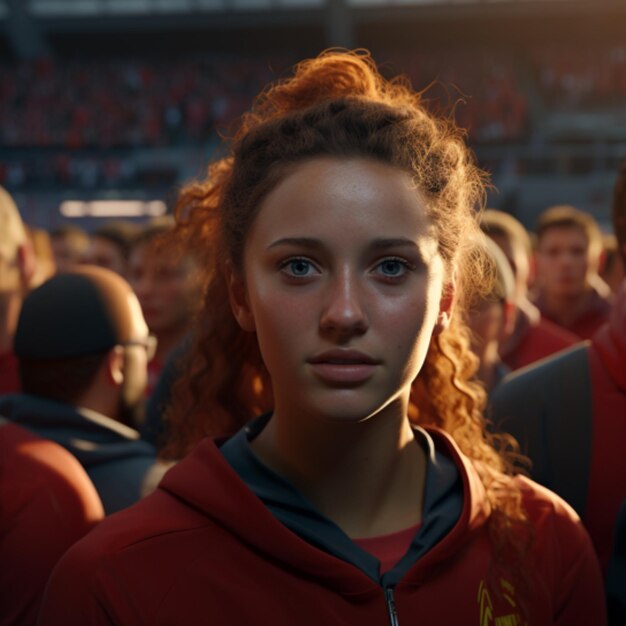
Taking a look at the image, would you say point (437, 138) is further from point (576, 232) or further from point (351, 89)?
point (576, 232)

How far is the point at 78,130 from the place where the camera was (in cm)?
2745

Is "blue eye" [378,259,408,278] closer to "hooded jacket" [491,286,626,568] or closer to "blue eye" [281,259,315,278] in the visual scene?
"blue eye" [281,259,315,278]

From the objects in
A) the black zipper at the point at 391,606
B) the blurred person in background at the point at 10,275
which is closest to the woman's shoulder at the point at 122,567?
the black zipper at the point at 391,606

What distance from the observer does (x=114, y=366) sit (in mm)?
3014

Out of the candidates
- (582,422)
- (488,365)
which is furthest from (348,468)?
(488,365)

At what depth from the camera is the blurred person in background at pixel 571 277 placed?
6.03m

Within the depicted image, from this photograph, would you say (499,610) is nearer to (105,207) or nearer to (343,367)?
(343,367)

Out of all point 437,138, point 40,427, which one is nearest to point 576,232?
point 40,427

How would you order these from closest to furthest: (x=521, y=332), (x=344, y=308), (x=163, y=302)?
(x=344, y=308)
(x=163, y=302)
(x=521, y=332)

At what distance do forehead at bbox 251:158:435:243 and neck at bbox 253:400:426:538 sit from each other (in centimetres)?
32

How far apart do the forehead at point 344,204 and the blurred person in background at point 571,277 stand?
451 centimetres

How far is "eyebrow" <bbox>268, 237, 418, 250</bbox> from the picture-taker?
5.23 ft

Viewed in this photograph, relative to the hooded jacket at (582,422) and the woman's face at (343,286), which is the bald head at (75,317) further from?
the woman's face at (343,286)

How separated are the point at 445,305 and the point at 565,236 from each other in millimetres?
4564
